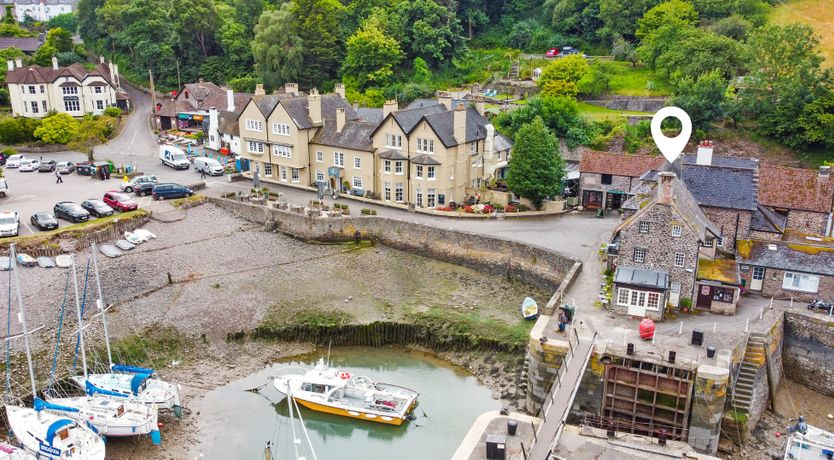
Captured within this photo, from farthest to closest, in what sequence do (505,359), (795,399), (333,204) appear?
(333,204) < (505,359) < (795,399)

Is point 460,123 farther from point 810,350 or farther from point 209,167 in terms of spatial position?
point 810,350

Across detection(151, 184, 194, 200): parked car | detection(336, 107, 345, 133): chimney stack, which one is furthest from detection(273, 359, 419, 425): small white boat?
detection(336, 107, 345, 133): chimney stack

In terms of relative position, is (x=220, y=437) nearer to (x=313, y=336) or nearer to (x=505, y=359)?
(x=313, y=336)

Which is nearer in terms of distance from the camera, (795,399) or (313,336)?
(795,399)

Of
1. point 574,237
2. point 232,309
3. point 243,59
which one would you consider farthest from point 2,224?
point 243,59

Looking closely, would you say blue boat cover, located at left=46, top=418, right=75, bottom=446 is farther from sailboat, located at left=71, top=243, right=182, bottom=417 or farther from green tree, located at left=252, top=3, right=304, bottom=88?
green tree, located at left=252, top=3, right=304, bottom=88

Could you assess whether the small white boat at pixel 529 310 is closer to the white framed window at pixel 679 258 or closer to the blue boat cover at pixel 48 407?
the white framed window at pixel 679 258
